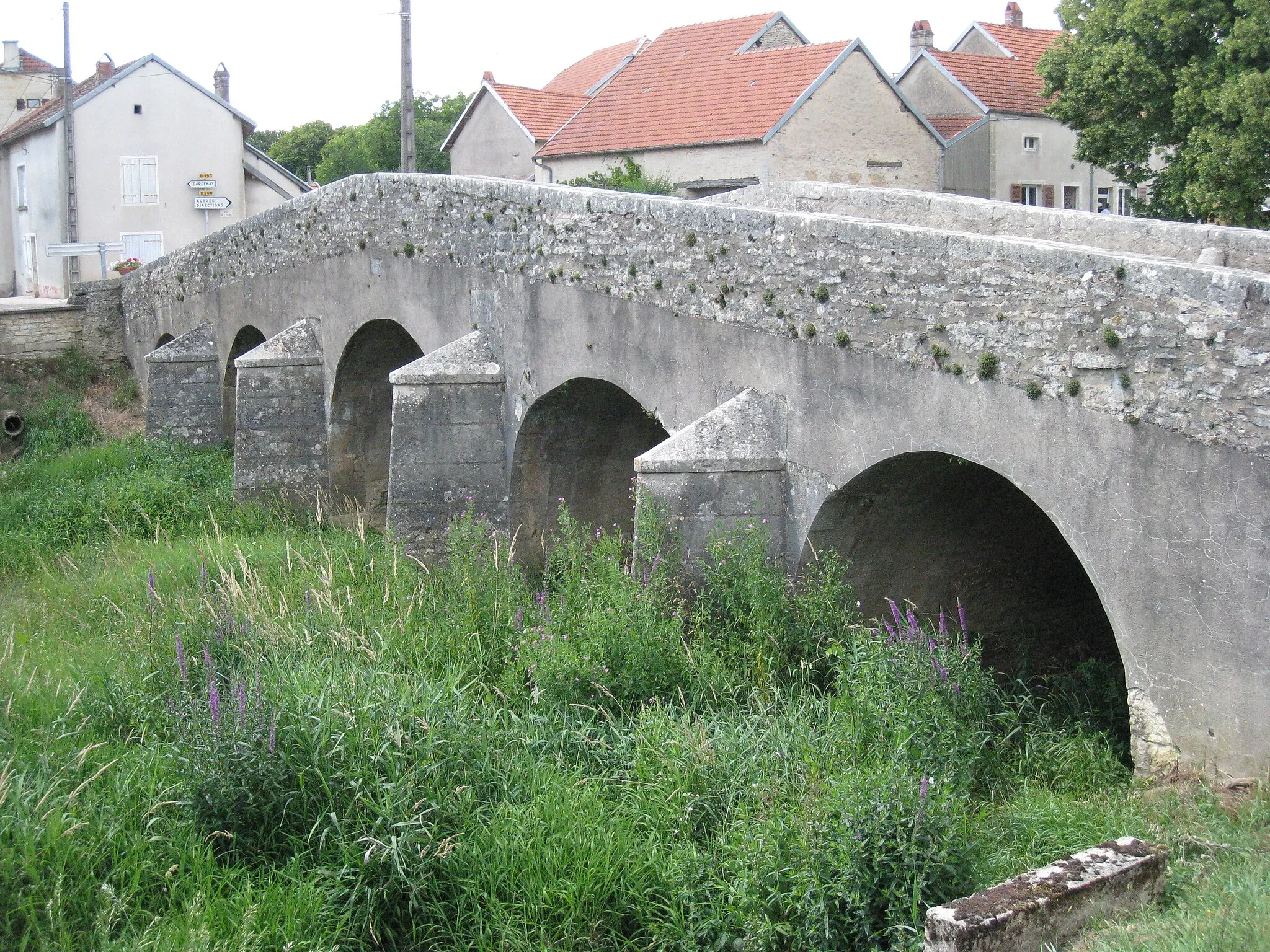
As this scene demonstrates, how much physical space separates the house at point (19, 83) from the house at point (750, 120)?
64.6 feet

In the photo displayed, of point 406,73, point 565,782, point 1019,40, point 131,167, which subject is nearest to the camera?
point 565,782

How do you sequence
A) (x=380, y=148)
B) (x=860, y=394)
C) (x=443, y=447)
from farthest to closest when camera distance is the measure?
(x=380, y=148) → (x=443, y=447) → (x=860, y=394)

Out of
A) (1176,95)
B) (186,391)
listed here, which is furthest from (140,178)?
(1176,95)

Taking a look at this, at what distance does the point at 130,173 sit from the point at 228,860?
25.6 m

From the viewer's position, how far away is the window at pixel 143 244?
27562 millimetres

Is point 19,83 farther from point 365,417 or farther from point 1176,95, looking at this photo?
point 1176,95

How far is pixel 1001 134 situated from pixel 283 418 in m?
18.1

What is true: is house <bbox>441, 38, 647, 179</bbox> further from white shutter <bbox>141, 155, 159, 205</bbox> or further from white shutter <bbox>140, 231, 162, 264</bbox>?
white shutter <bbox>140, 231, 162, 264</bbox>

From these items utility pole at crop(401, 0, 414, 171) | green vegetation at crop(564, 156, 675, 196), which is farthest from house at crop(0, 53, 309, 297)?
utility pole at crop(401, 0, 414, 171)

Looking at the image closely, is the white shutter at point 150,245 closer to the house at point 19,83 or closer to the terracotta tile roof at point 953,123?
the house at point 19,83

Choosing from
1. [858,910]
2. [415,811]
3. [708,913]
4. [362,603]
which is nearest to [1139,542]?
[858,910]

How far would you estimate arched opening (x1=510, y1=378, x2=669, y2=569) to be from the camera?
33.1ft

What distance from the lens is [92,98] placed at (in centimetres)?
2659

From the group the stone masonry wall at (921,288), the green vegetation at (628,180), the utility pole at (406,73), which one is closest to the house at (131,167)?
the green vegetation at (628,180)
